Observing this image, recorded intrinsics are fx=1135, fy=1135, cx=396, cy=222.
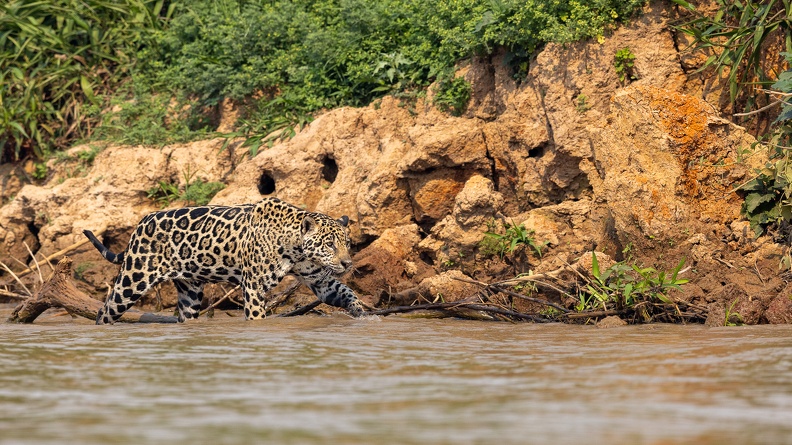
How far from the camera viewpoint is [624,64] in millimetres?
10047

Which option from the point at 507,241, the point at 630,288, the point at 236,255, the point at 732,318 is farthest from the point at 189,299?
the point at 732,318

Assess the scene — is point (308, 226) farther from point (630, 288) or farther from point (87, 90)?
point (87, 90)

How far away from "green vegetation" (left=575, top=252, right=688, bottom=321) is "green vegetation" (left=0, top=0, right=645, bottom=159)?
8.02 feet

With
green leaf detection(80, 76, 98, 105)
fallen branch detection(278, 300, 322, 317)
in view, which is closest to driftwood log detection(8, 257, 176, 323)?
fallen branch detection(278, 300, 322, 317)

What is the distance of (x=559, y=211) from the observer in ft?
32.7

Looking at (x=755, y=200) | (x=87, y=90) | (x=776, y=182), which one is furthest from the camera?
(x=87, y=90)

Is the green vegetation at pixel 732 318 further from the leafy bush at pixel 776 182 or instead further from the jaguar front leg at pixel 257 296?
the jaguar front leg at pixel 257 296

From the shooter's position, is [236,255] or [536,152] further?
[536,152]

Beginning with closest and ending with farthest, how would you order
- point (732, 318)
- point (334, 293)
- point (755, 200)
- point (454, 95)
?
1. point (732, 318)
2. point (755, 200)
3. point (334, 293)
4. point (454, 95)

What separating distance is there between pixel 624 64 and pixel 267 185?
4322 mm

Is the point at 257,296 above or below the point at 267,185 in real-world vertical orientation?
→ below

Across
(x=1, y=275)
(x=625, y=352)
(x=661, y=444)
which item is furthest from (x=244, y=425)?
(x=1, y=275)

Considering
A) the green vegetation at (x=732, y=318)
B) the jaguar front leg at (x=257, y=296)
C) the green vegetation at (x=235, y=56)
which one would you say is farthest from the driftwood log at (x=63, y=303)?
the green vegetation at (x=732, y=318)

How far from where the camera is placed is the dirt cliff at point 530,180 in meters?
9.06
